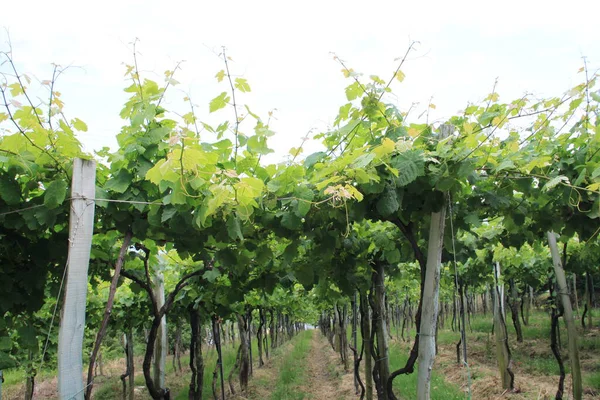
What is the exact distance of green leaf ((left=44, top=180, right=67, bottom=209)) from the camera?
7.29ft

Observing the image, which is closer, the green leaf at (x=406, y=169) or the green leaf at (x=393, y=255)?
the green leaf at (x=406, y=169)

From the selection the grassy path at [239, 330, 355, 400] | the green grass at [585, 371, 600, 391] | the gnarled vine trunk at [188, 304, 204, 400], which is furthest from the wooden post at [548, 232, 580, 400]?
the grassy path at [239, 330, 355, 400]

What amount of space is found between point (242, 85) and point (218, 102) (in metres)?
0.16

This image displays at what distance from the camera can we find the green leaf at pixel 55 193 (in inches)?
87.4

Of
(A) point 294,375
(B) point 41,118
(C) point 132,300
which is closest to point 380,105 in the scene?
(B) point 41,118

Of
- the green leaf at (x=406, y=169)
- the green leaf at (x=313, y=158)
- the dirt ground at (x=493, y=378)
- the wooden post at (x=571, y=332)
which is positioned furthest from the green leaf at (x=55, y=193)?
the dirt ground at (x=493, y=378)

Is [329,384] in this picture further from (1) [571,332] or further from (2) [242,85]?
(2) [242,85]

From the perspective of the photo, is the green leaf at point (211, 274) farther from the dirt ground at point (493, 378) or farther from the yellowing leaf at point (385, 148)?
the dirt ground at point (493, 378)

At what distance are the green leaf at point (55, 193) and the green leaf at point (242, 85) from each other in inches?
40.0

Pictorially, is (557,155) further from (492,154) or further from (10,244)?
(10,244)

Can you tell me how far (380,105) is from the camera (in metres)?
2.46

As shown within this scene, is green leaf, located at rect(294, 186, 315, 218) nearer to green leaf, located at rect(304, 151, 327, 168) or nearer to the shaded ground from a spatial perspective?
green leaf, located at rect(304, 151, 327, 168)

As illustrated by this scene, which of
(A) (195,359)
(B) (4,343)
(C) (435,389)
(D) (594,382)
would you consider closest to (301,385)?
(C) (435,389)

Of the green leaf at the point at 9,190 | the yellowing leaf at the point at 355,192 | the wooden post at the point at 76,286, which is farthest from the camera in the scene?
the green leaf at the point at 9,190
